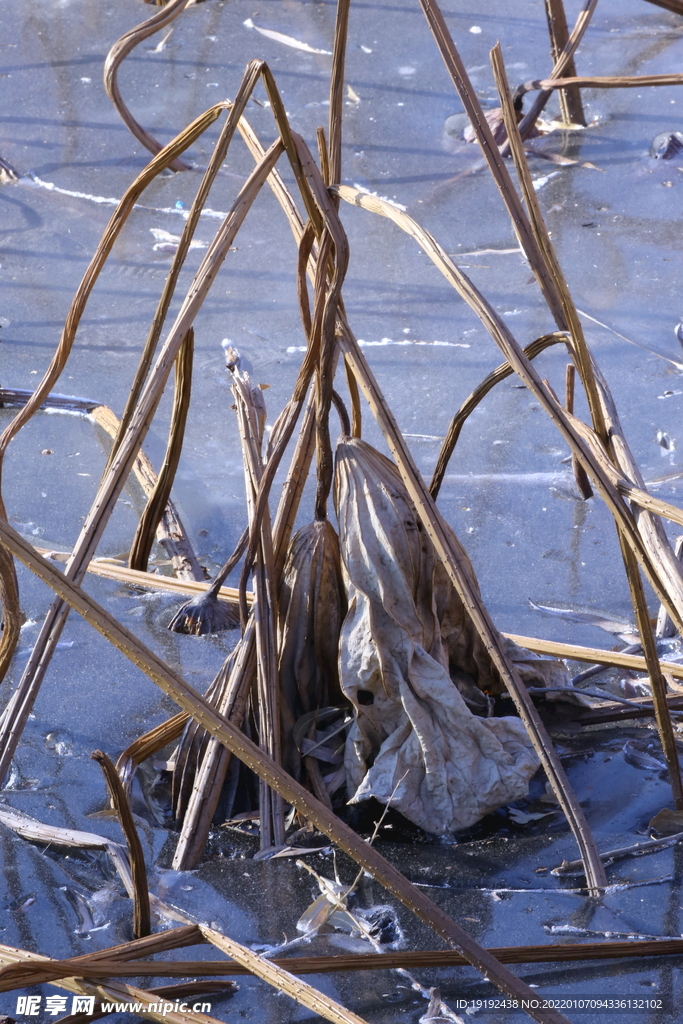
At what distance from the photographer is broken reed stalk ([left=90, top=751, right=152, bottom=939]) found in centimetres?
Result: 94

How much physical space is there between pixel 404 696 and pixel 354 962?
1.02 feet

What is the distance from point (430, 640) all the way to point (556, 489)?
31.7 inches

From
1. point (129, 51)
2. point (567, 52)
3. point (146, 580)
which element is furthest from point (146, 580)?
point (567, 52)

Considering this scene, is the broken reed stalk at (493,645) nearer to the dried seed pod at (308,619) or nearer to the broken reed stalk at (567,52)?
the dried seed pod at (308,619)

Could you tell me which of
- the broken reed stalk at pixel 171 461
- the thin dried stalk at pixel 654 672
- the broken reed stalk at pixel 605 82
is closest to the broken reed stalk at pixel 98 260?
the broken reed stalk at pixel 171 461

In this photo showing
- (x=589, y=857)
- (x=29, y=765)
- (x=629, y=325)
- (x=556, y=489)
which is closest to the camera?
(x=589, y=857)

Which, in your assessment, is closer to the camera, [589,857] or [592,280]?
[589,857]

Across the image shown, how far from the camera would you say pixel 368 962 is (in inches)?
36.4

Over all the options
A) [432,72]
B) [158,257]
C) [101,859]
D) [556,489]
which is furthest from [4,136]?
[101,859]

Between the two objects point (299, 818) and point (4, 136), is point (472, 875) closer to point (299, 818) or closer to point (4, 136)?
point (299, 818)

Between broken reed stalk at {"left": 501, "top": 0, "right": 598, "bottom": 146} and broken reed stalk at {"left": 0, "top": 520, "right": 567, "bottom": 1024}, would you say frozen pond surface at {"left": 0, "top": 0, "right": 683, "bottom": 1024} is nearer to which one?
broken reed stalk at {"left": 501, "top": 0, "right": 598, "bottom": 146}

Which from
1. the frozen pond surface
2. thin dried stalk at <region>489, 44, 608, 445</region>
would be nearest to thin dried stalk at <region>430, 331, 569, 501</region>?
thin dried stalk at <region>489, 44, 608, 445</region>

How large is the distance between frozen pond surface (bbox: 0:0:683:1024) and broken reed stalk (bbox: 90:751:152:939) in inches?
2.2

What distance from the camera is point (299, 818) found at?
1184 millimetres
